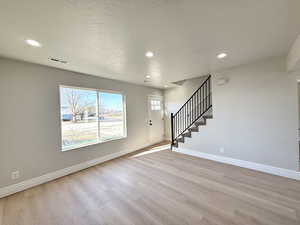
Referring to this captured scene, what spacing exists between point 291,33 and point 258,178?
266cm

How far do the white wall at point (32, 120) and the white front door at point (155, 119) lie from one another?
2.63 meters

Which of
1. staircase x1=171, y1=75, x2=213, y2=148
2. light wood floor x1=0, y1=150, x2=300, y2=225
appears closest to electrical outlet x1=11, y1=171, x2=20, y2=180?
light wood floor x1=0, y1=150, x2=300, y2=225

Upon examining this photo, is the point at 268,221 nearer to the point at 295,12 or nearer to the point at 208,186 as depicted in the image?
the point at 208,186

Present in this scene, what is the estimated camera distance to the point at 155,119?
5.71 metres

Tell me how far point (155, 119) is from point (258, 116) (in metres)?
3.61

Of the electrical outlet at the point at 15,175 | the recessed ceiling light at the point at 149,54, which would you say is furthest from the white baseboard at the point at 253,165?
the electrical outlet at the point at 15,175

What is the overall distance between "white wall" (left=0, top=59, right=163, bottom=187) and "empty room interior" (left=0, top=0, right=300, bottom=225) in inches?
0.7

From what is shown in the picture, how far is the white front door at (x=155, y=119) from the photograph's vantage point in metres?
5.45

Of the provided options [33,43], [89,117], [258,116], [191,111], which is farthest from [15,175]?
[191,111]

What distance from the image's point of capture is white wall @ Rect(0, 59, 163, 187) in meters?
2.32

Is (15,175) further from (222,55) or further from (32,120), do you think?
(222,55)

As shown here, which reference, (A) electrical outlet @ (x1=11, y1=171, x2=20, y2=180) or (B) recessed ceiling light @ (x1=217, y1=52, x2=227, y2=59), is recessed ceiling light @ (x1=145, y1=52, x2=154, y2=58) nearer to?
(B) recessed ceiling light @ (x1=217, y1=52, x2=227, y2=59)

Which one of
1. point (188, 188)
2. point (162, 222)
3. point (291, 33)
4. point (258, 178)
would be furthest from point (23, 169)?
point (291, 33)

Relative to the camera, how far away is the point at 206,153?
383 centimetres
